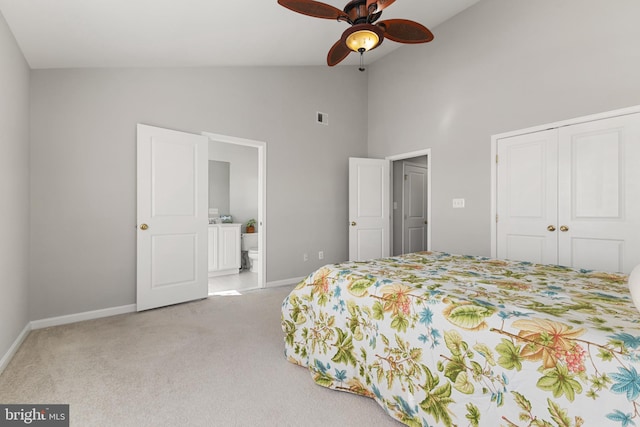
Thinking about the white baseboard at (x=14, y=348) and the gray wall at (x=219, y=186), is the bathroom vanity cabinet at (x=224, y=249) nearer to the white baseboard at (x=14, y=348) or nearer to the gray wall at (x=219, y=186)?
the gray wall at (x=219, y=186)

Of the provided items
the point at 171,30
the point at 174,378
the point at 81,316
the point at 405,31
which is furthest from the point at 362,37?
the point at 81,316

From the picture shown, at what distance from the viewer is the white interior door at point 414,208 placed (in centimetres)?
546

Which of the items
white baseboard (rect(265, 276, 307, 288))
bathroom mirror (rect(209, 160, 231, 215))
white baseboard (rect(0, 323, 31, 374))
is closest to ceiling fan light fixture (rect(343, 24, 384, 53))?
white baseboard (rect(265, 276, 307, 288))

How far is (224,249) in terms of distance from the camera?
518 centimetres

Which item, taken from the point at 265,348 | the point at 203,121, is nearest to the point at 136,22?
the point at 203,121

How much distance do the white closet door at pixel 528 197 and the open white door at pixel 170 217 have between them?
3.34m

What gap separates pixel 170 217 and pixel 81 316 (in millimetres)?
1187

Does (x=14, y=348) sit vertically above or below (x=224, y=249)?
below

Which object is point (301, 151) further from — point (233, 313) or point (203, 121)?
point (233, 313)

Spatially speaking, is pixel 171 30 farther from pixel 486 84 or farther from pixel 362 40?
pixel 486 84

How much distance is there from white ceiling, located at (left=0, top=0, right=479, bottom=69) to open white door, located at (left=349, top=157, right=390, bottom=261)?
5.86ft

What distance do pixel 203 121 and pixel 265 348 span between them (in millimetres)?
2646

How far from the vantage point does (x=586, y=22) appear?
2900 mm

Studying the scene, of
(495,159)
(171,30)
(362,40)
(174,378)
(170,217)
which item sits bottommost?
(174,378)
